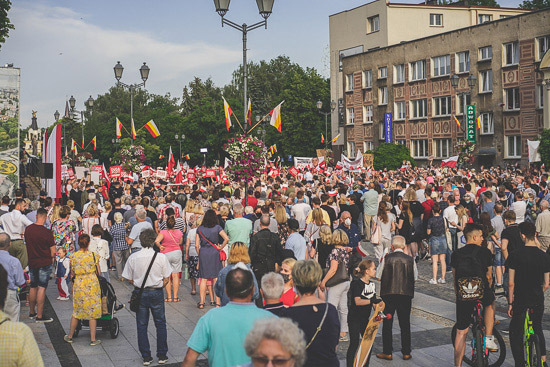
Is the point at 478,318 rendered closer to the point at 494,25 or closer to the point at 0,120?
the point at 0,120

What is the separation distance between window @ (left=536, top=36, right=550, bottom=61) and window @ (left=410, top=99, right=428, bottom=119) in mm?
11323

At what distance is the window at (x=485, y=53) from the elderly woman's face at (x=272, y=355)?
47555mm

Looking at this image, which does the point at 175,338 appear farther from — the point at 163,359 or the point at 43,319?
the point at 43,319

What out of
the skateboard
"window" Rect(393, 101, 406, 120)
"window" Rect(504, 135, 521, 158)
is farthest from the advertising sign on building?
the skateboard

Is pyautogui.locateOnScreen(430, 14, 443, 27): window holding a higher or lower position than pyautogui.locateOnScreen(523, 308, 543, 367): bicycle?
higher

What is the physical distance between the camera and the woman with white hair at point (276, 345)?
3.28 meters

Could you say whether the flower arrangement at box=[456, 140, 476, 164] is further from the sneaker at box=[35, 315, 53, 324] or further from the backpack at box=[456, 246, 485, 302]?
the backpack at box=[456, 246, 485, 302]

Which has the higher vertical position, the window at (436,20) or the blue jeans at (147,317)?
the window at (436,20)

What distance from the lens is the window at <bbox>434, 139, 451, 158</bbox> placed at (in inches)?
2007

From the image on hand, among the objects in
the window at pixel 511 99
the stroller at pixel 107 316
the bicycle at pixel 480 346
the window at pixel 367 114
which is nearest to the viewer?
the bicycle at pixel 480 346

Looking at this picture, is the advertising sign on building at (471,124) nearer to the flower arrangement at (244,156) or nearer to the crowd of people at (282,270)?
the crowd of people at (282,270)

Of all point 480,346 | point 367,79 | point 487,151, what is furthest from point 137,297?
point 367,79

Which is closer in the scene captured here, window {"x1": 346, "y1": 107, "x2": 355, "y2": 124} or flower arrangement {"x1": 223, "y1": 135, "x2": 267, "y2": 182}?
flower arrangement {"x1": 223, "y1": 135, "x2": 267, "y2": 182}

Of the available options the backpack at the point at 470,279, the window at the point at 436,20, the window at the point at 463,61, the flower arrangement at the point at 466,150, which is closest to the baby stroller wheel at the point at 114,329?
the backpack at the point at 470,279
